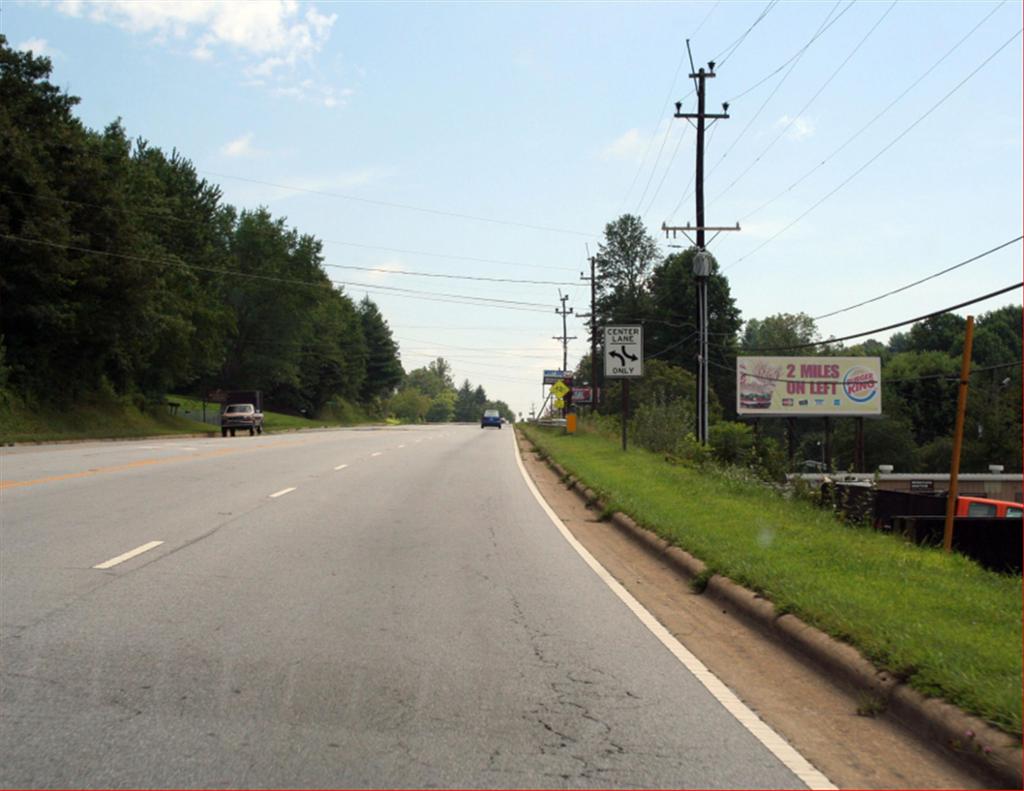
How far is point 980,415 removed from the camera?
78438mm

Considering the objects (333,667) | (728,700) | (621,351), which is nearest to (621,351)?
(621,351)

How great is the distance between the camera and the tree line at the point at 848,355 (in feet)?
240

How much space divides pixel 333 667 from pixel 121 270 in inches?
1898

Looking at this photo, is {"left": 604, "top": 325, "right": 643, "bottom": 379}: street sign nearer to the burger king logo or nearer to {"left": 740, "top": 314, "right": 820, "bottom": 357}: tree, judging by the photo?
the burger king logo

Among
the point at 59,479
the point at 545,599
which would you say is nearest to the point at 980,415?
the point at 59,479

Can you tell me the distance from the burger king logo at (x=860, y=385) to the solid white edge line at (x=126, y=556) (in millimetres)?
60922

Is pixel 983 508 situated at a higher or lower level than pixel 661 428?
lower

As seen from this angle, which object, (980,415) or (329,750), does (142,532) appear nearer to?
(329,750)

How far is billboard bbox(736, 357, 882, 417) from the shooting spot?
224 feet

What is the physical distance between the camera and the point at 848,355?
286ft

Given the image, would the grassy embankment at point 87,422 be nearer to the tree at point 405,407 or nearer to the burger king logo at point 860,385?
the burger king logo at point 860,385

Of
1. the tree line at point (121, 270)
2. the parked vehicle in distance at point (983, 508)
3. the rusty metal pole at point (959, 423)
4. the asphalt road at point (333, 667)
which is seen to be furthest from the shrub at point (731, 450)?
the tree line at point (121, 270)

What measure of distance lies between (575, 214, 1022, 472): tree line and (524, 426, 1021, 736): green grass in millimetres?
40482

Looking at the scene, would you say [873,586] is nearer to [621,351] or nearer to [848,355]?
[621,351]
